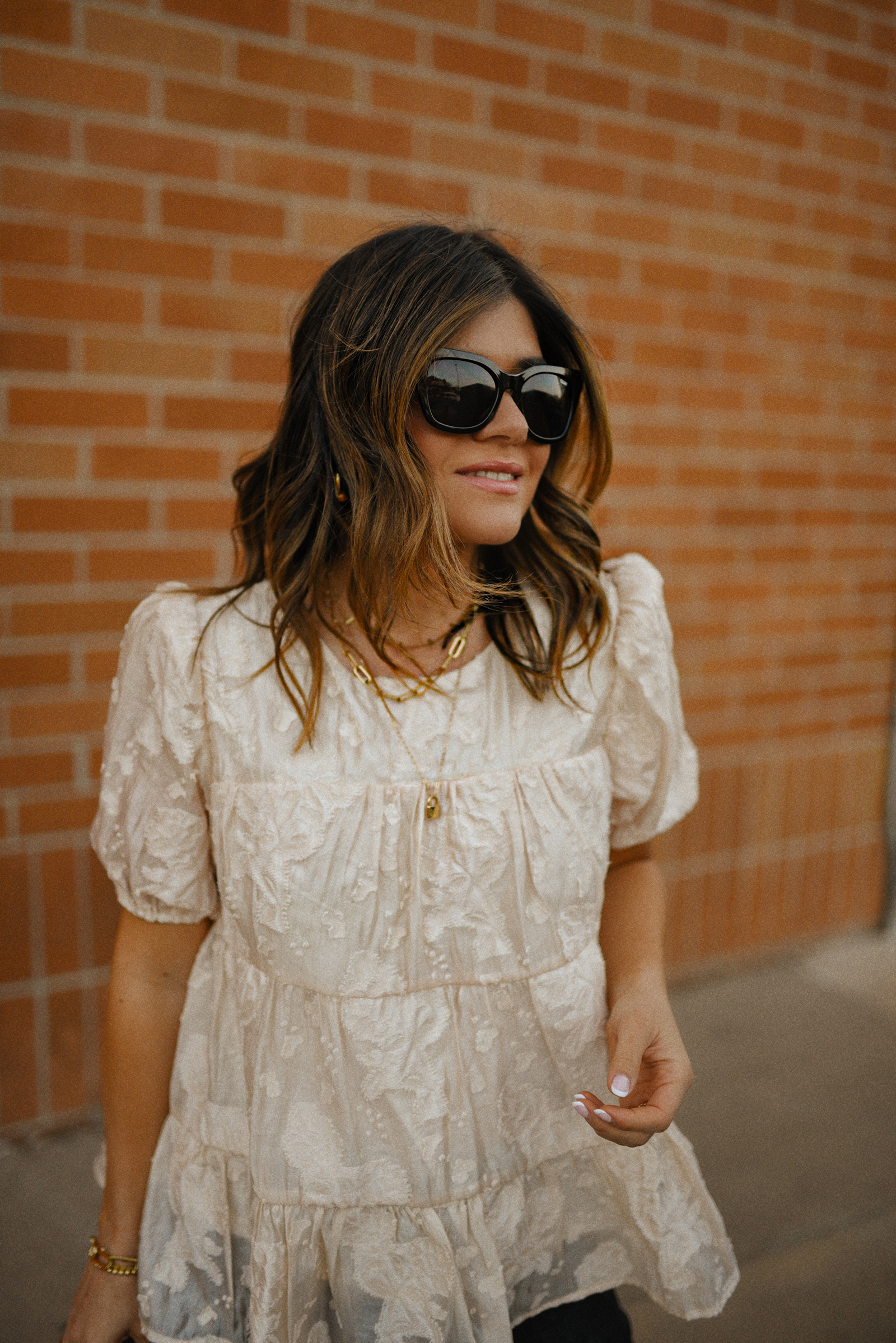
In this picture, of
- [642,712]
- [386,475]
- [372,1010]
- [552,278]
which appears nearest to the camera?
[372,1010]

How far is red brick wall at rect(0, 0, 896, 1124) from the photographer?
2.43 metres

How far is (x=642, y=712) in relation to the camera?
61.2 inches

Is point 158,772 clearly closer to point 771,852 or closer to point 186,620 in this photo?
point 186,620

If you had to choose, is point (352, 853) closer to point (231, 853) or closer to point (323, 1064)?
point (231, 853)

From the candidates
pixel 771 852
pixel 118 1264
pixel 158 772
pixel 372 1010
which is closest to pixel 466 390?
pixel 158 772

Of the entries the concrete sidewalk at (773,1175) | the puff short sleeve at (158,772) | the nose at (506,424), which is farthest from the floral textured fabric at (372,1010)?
the concrete sidewalk at (773,1175)

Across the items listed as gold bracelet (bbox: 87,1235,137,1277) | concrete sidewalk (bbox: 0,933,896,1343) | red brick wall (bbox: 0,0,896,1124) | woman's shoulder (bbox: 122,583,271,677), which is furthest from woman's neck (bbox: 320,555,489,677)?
concrete sidewalk (bbox: 0,933,896,1343)

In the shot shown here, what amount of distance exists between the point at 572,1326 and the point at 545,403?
1.27m

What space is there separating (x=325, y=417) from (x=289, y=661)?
0.35 metres

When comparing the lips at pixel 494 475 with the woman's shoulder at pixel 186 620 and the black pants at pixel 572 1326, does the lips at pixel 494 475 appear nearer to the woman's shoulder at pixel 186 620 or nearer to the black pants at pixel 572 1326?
the woman's shoulder at pixel 186 620

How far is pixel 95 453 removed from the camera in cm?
249

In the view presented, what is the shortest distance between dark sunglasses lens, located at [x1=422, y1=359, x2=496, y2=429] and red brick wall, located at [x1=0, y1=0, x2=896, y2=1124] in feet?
1.46

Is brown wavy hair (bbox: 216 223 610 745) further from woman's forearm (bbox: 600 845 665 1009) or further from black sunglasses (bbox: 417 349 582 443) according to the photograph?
woman's forearm (bbox: 600 845 665 1009)

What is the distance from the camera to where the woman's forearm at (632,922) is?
1.54 m
